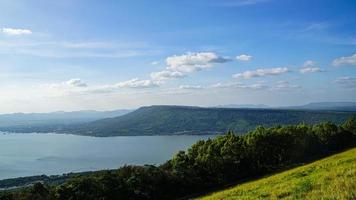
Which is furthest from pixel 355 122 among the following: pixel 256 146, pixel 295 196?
pixel 295 196

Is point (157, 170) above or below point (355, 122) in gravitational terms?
below

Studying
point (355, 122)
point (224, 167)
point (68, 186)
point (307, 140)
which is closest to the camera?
point (68, 186)

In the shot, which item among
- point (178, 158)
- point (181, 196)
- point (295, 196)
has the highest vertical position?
point (295, 196)

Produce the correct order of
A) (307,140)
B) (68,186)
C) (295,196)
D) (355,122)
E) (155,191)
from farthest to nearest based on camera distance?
(355,122) → (307,140) → (155,191) → (68,186) → (295,196)

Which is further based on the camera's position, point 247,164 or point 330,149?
point 330,149

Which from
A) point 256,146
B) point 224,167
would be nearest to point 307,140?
point 256,146

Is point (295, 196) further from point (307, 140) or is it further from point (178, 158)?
point (307, 140)
